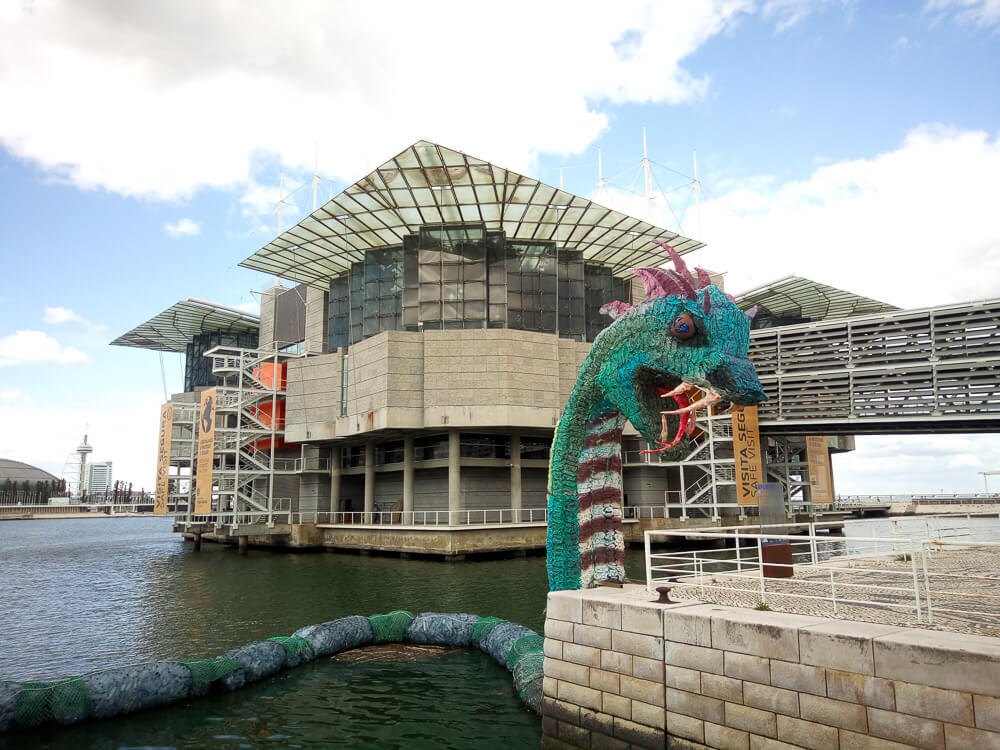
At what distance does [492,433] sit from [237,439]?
17.8m

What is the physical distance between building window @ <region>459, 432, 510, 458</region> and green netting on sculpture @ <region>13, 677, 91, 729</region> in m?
31.1

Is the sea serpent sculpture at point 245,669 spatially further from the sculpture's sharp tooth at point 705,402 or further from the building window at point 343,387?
the building window at point 343,387

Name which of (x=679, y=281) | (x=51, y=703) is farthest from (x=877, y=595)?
(x=51, y=703)

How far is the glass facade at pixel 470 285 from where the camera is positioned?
3975 centimetres

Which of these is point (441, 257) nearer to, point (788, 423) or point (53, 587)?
point (788, 423)

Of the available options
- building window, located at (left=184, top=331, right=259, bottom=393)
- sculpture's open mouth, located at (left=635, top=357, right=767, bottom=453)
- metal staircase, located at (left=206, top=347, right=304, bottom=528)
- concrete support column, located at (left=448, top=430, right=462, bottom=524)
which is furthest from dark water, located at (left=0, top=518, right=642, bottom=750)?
building window, located at (left=184, top=331, right=259, bottom=393)

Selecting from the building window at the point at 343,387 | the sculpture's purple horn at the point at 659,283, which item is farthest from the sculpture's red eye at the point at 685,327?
the building window at the point at 343,387

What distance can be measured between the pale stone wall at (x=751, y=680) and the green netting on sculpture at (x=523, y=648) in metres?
3.19

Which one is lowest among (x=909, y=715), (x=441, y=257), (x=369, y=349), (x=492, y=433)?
(x=909, y=715)

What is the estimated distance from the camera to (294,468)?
2000 inches

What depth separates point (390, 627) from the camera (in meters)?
16.0

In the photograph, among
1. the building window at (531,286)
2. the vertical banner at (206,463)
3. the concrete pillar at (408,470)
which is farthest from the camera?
the vertical banner at (206,463)

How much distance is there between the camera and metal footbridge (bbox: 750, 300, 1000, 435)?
3275 centimetres

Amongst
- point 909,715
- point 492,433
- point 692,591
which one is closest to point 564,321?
point 492,433
